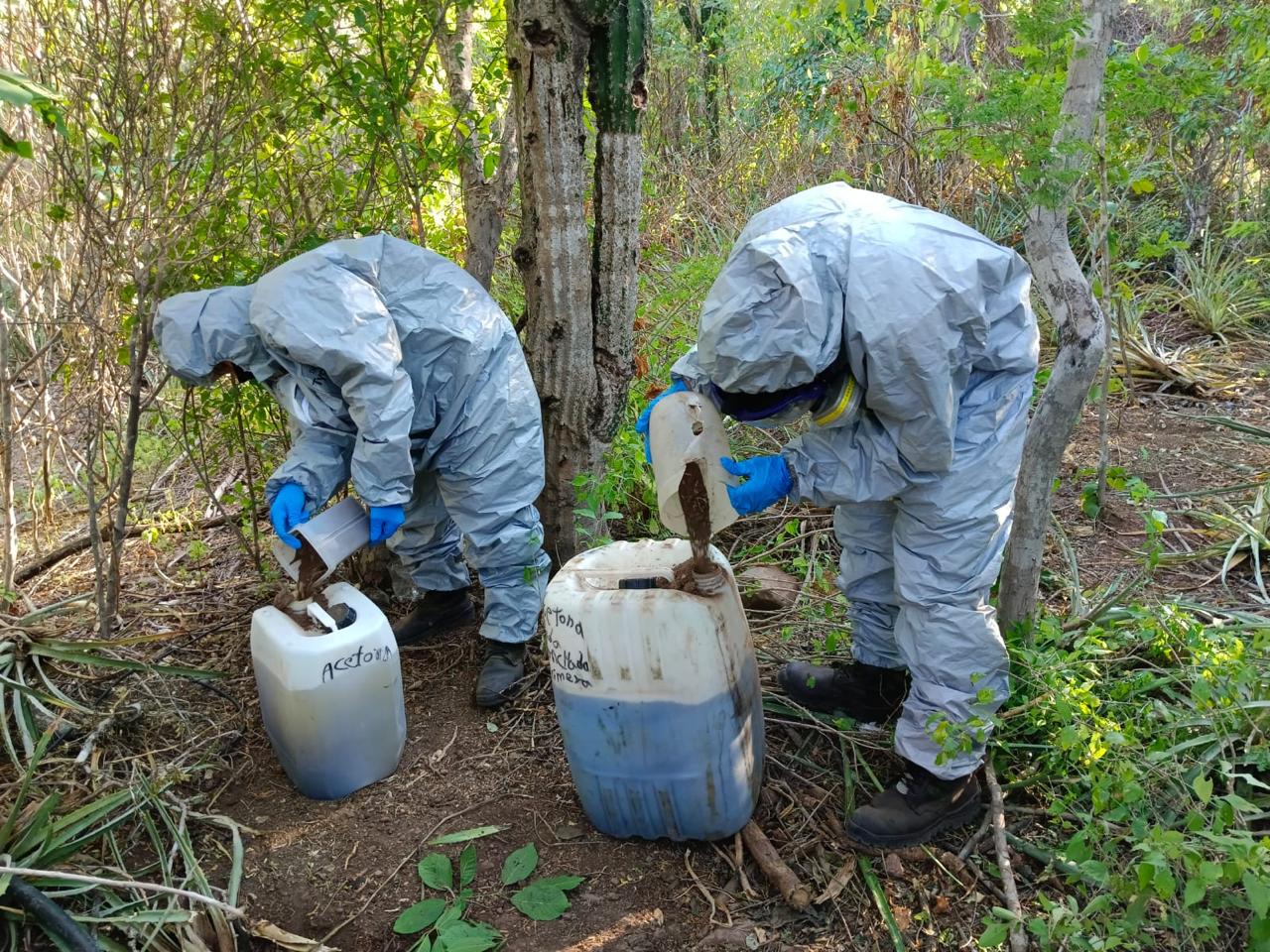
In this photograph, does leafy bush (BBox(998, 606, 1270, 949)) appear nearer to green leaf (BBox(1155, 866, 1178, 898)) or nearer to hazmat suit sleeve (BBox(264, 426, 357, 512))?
green leaf (BBox(1155, 866, 1178, 898))

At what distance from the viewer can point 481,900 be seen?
2.12 m

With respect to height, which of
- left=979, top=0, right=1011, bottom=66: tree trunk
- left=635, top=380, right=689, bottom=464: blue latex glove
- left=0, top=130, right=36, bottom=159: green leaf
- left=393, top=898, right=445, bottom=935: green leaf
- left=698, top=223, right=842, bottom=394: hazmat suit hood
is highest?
left=979, top=0, right=1011, bottom=66: tree trunk

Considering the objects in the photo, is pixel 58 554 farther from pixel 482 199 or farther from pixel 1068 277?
A: pixel 1068 277

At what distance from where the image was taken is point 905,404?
1.85 meters

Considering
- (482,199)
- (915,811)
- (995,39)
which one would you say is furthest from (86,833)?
(995,39)

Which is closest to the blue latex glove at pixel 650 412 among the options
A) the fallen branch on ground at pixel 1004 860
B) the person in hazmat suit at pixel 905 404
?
the person in hazmat suit at pixel 905 404

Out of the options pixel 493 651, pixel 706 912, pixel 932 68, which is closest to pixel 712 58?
pixel 932 68

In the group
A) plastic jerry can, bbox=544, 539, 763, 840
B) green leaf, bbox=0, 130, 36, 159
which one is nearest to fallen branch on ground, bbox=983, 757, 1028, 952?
plastic jerry can, bbox=544, 539, 763, 840

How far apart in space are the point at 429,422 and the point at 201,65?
4.49 feet

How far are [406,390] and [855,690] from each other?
1514 millimetres

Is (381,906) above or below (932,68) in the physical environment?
below

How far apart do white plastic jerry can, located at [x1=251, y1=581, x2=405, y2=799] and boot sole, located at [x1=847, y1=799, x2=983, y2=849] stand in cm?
126

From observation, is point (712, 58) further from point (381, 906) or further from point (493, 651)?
point (381, 906)

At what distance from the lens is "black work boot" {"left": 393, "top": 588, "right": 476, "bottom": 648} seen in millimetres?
3186
